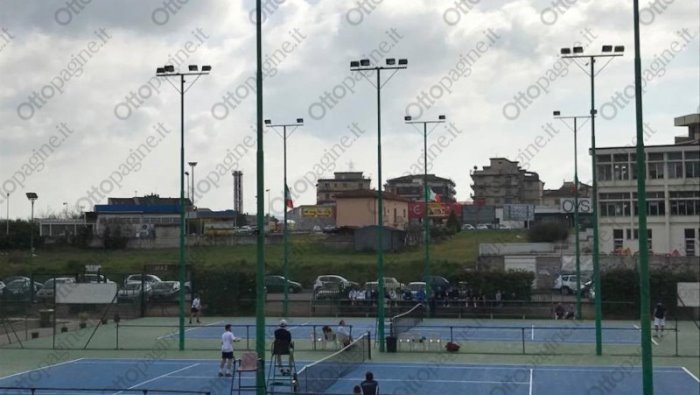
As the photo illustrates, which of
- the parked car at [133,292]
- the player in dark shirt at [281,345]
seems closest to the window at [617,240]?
the parked car at [133,292]

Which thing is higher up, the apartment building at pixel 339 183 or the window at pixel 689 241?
the apartment building at pixel 339 183

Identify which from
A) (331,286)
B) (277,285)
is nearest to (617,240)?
(331,286)

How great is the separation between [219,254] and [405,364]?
51944 mm

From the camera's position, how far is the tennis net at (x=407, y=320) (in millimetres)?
35688

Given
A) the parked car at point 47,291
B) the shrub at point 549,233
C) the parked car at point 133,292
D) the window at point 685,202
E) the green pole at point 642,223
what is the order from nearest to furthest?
the green pole at point 642,223, the parked car at point 133,292, the parked car at point 47,291, the window at point 685,202, the shrub at point 549,233

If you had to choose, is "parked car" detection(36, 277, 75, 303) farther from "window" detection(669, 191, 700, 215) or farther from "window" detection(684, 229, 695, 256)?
"window" detection(684, 229, 695, 256)

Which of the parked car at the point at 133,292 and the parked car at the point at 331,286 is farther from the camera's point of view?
the parked car at the point at 331,286

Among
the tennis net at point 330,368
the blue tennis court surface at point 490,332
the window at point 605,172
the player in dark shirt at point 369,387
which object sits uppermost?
the window at point 605,172

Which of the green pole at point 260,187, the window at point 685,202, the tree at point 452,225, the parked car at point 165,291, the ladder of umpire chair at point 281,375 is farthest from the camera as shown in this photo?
the tree at point 452,225

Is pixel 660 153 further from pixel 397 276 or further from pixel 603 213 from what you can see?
pixel 397 276

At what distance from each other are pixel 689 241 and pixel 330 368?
167 feet

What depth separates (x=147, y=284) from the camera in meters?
56.9

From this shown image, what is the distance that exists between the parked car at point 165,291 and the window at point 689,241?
3857 centimetres

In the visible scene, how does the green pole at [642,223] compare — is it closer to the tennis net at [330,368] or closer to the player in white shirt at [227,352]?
the tennis net at [330,368]
